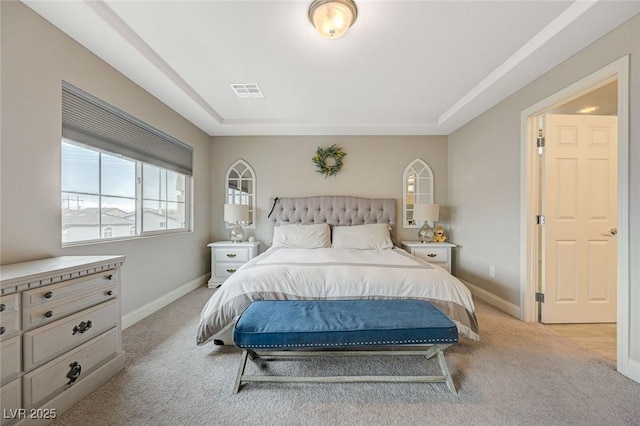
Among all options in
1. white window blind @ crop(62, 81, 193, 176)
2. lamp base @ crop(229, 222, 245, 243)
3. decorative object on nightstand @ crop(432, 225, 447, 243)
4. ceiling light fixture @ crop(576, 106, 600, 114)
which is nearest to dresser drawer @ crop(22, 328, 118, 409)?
white window blind @ crop(62, 81, 193, 176)

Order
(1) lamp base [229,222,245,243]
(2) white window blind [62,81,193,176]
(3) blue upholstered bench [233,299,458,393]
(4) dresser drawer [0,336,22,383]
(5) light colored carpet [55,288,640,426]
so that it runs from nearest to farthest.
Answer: (4) dresser drawer [0,336,22,383] → (5) light colored carpet [55,288,640,426] → (3) blue upholstered bench [233,299,458,393] → (2) white window blind [62,81,193,176] → (1) lamp base [229,222,245,243]

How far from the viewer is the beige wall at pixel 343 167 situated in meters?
4.15

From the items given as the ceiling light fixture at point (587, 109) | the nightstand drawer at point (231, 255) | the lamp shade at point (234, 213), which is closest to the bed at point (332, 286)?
the nightstand drawer at point (231, 255)

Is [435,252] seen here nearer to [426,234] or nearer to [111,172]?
[426,234]

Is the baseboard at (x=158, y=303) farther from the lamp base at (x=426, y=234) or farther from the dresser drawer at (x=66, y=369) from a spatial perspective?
the lamp base at (x=426, y=234)

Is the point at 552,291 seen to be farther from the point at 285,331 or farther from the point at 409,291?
the point at 285,331

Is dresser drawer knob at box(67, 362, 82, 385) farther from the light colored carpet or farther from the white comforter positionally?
the white comforter

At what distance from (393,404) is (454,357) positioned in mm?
770

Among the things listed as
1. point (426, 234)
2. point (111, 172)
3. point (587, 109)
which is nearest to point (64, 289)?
point (111, 172)

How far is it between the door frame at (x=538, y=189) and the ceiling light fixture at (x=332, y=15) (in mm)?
1913

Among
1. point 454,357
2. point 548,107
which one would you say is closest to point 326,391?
point 454,357

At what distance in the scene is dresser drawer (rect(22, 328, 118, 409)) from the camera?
1244 millimetres

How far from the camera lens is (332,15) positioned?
164cm

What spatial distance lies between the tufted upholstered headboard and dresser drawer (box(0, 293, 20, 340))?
296 cm
